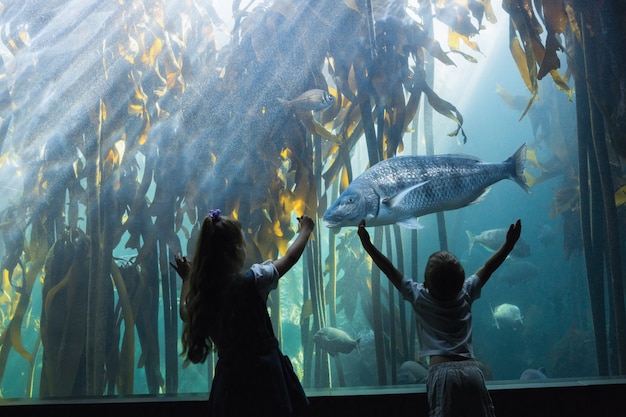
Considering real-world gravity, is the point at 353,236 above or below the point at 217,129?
below

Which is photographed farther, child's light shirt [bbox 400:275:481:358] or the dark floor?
the dark floor

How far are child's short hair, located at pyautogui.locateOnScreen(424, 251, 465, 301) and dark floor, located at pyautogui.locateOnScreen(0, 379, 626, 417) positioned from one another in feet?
2.77

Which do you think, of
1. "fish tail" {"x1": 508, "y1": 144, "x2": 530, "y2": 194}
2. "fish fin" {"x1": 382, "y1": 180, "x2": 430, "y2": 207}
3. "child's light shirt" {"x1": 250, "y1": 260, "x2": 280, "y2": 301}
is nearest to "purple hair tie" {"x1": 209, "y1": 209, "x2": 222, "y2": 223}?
"child's light shirt" {"x1": 250, "y1": 260, "x2": 280, "y2": 301}

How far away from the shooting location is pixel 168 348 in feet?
12.9

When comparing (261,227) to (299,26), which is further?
(299,26)

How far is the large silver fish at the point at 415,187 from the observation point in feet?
7.95

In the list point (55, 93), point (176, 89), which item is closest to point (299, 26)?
point (176, 89)

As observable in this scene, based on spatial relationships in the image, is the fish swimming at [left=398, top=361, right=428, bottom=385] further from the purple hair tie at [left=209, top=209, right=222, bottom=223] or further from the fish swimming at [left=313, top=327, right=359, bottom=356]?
the purple hair tie at [left=209, top=209, right=222, bottom=223]

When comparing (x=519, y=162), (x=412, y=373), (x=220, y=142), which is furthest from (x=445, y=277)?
(x=220, y=142)

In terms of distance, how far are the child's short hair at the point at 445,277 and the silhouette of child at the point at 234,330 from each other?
68cm

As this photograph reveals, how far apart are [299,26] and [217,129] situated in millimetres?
1384

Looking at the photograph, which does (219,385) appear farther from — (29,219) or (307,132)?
(29,219)

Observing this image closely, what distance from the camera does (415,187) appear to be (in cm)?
239

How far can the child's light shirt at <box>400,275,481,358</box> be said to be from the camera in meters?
1.78
